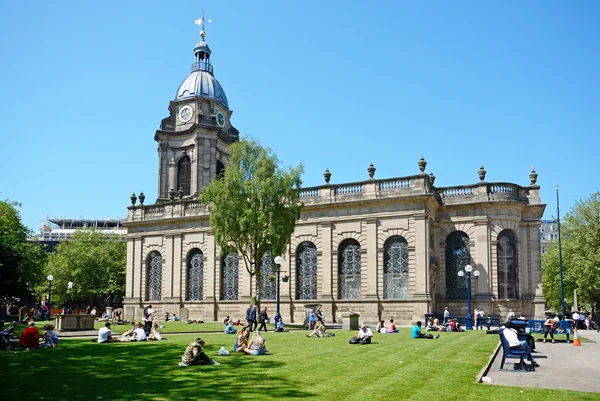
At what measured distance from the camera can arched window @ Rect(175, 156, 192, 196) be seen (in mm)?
58594

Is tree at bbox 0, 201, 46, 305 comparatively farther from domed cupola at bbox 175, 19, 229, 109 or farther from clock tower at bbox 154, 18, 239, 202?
domed cupola at bbox 175, 19, 229, 109

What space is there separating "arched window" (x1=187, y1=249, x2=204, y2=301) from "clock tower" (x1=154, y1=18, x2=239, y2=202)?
8.72 metres

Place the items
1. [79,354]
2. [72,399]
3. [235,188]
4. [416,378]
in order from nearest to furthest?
[72,399]
[416,378]
[79,354]
[235,188]

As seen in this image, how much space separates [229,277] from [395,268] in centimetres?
1407

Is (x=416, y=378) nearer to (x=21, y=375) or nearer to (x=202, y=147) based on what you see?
(x=21, y=375)

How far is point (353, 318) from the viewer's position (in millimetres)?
33656

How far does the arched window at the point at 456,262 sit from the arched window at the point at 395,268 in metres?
3.83

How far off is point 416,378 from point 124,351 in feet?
38.5

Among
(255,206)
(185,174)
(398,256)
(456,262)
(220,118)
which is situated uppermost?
(220,118)

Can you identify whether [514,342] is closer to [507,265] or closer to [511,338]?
[511,338]

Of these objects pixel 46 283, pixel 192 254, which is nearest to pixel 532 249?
pixel 192 254

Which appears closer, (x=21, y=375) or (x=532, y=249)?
(x=21, y=375)

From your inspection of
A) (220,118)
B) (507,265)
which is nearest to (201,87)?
(220,118)

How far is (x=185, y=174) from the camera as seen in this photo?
59.2 meters
